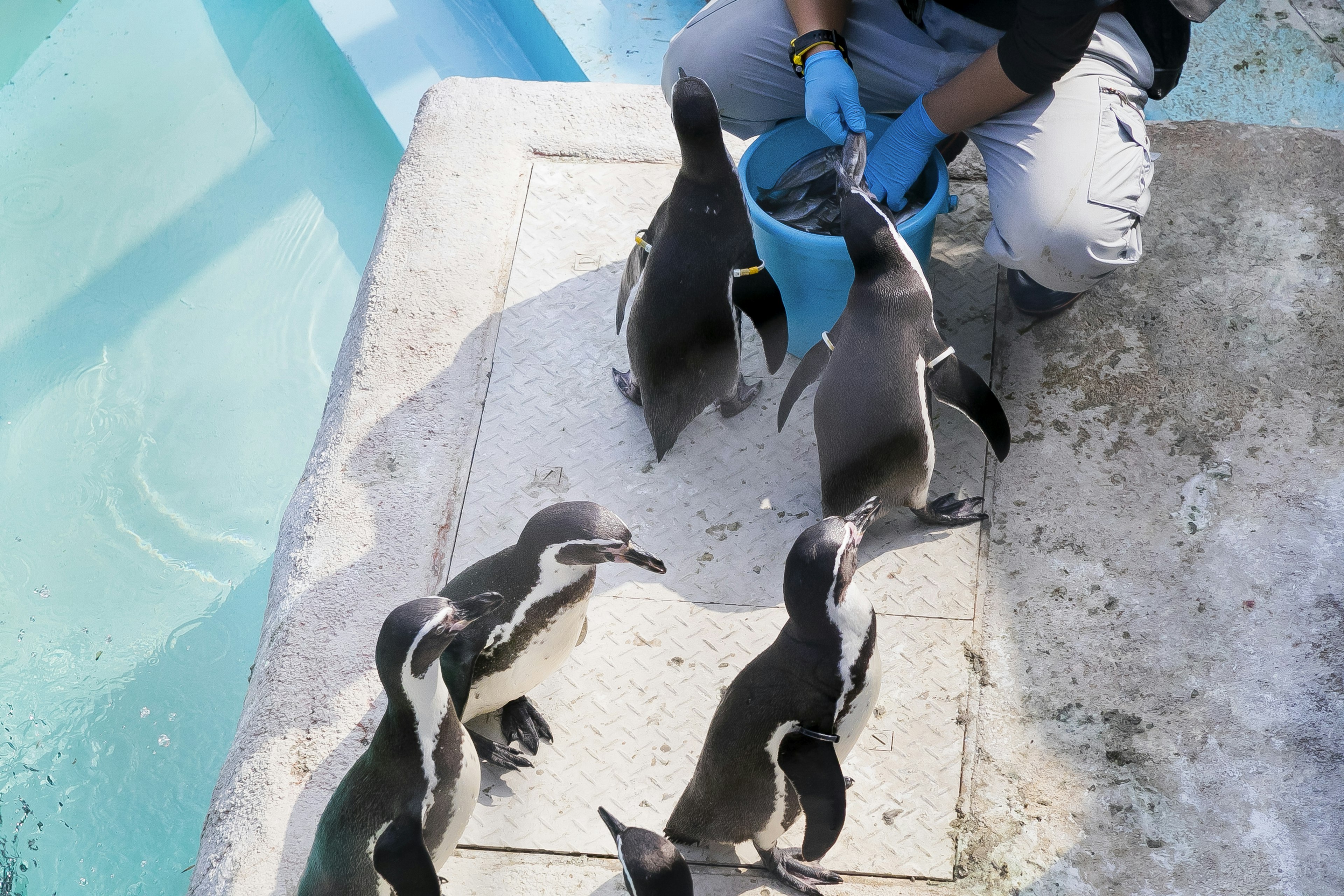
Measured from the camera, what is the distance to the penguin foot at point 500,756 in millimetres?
1937

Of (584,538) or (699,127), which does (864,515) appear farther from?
(699,127)

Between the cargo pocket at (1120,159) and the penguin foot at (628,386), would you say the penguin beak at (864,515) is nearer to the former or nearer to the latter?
the penguin foot at (628,386)

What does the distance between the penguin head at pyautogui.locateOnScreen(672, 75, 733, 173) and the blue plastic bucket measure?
11 centimetres

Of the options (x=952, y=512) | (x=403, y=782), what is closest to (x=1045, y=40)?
(x=952, y=512)

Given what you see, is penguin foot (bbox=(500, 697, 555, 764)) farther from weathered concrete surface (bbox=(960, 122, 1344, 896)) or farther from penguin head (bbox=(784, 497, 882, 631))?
weathered concrete surface (bbox=(960, 122, 1344, 896))

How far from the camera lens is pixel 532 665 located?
75.1 inches

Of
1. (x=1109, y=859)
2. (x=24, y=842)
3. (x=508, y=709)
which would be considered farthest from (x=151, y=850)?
(x=1109, y=859)

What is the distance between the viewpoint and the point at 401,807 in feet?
5.35

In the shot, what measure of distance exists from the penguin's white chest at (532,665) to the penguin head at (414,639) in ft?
0.79

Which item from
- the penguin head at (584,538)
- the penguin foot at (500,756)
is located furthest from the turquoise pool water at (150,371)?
the penguin head at (584,538)

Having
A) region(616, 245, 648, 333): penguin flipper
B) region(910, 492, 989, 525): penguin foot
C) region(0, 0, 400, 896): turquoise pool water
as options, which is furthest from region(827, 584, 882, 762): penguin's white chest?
region(0, 0, 400, 896): turquoise pool water

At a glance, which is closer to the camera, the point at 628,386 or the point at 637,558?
the point at 637,558

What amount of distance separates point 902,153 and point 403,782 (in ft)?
5.53

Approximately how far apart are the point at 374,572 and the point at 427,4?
3.16 metres
